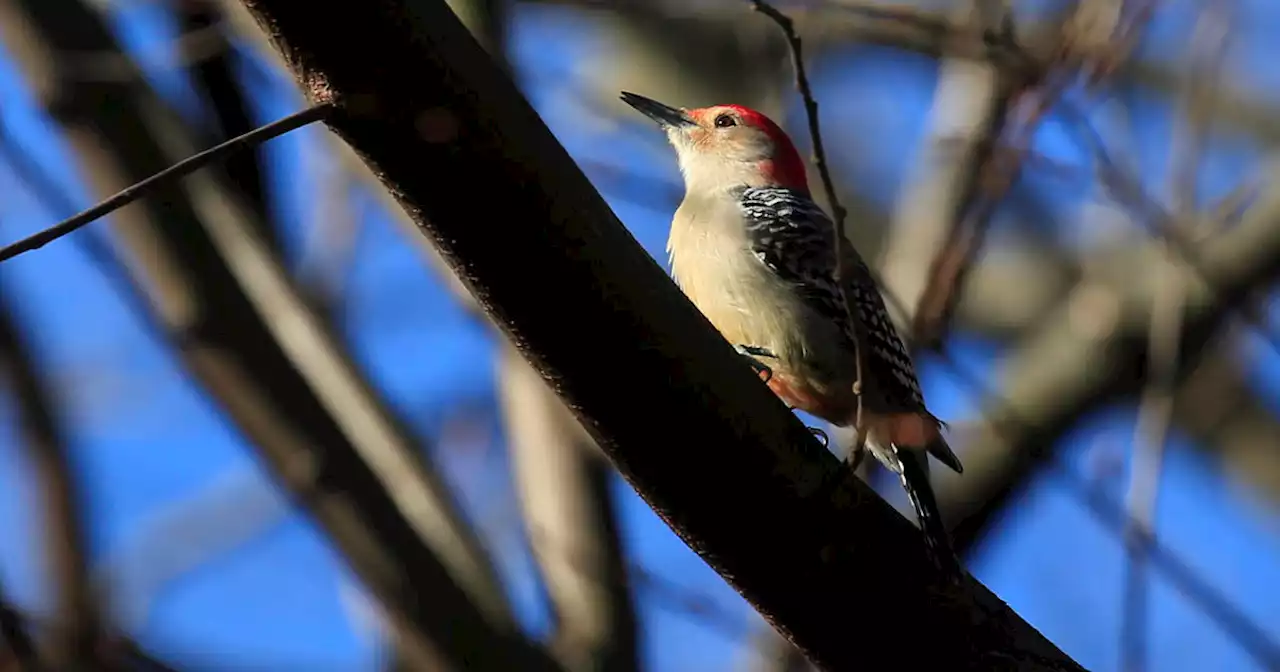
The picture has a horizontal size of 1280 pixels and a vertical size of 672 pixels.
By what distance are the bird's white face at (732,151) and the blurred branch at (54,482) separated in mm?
2829

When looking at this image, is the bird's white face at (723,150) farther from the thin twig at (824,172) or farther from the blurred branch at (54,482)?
the thin twig at (824,172)

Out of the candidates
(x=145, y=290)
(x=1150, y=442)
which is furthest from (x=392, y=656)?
(x=1150, y=442)

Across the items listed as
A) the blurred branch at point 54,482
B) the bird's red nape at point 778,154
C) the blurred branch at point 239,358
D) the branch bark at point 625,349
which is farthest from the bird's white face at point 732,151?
the branch bark at point 625,349

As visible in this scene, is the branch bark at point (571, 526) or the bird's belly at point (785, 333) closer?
the bird's belly at point (785, 333)

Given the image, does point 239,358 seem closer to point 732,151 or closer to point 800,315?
point 800,315

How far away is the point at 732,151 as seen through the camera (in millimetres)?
6680

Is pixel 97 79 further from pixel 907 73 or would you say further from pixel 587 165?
pixel 907 73

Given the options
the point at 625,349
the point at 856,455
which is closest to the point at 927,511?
the point at 856,455

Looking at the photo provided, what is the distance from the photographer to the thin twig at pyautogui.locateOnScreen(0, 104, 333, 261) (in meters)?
2.34

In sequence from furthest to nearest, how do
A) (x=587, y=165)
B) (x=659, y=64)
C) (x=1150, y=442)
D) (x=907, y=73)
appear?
(x=659, y=64) → (x=907, y=73) → (x=587, y=165) → (x=1150, y=442)

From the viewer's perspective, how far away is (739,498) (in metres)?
3.02

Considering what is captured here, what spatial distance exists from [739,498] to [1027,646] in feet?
3.15

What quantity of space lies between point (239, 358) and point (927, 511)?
221cm

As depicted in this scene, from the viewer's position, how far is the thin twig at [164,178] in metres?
2.34
